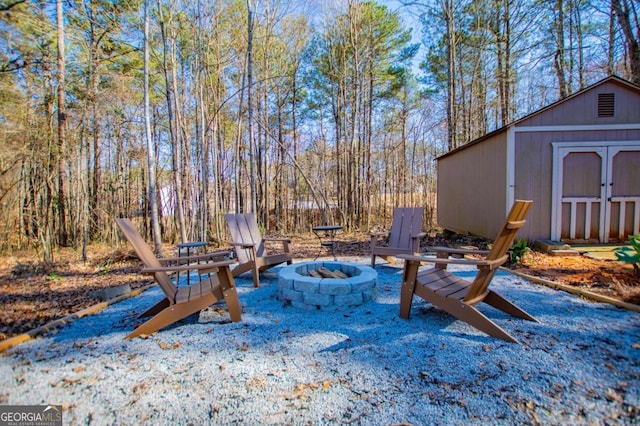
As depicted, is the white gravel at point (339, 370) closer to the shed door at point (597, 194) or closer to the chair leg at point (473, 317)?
the chair leg at point (473, 317)

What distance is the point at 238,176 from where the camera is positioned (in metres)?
9.92

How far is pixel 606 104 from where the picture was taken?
527 cm

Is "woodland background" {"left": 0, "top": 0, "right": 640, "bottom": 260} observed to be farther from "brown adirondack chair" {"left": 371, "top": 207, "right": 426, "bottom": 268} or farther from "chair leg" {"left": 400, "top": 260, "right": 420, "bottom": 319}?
"chair leg" {"left": 400, "top": 260, "right": 420, "bottom": 319}

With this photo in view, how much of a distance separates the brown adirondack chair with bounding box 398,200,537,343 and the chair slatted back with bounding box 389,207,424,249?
59.2 inches

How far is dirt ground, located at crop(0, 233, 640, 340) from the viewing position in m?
2.79

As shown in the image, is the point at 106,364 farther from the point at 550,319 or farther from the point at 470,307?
the point at 550,319

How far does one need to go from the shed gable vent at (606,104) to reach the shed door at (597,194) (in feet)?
1.91

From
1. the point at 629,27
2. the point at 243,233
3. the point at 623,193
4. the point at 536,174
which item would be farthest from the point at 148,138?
the point at 629,27

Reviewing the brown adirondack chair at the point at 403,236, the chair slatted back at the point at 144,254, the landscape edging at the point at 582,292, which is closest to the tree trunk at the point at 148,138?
the chair slatted back at the point at 144,254

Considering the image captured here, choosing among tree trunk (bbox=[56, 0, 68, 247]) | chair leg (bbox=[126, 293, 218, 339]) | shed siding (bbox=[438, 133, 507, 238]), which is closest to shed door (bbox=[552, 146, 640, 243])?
shed siding (bbox=[438, 133, 507, 238])

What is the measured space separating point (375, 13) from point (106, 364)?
10399mm

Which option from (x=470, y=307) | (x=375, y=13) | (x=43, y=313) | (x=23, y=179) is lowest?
(x=43, y=313)

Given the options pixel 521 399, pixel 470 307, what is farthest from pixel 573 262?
pixel 521 399

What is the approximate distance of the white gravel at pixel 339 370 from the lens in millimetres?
1405
